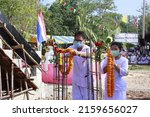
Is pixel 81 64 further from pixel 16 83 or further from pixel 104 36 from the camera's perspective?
pixel 16 83

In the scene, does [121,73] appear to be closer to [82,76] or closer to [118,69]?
[118,69]

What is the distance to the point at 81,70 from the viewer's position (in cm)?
750

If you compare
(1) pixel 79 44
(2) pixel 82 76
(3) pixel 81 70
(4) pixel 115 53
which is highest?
(1) pixel 79 44

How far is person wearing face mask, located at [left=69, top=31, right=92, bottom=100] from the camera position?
7368 millimetres

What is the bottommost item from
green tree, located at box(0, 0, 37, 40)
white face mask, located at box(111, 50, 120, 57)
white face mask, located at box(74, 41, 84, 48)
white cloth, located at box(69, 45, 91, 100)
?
white cloth, located at box(69, 45, 91, 100)

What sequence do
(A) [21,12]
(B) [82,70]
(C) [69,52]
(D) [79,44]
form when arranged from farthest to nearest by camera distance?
(A) [21,12]
(B) [82,70]
(D) [79,44]
(C) [69,52]

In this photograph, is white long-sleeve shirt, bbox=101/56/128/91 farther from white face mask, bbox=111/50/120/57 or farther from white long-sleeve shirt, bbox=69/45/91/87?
white long-sleeve shirt, bbox=69/45/91/87

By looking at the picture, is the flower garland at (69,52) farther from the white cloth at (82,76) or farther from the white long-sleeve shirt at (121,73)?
the white long-sleeve shirt at (121,73)

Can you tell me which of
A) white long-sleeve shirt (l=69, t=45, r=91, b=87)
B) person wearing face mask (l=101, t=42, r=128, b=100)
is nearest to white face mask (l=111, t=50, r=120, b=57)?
person wearing face mask (l=101, t=42, r=128, b=100)

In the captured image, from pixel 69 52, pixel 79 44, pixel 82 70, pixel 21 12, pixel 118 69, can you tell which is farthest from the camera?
pixel 21 12

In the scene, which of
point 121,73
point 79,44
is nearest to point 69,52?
point 79,44

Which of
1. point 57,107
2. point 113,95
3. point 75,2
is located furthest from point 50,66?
point 75,2

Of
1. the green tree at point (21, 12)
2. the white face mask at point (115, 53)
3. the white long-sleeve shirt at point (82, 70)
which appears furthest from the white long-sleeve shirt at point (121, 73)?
the green tree at point (21, 12)

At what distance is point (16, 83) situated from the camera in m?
9.40
